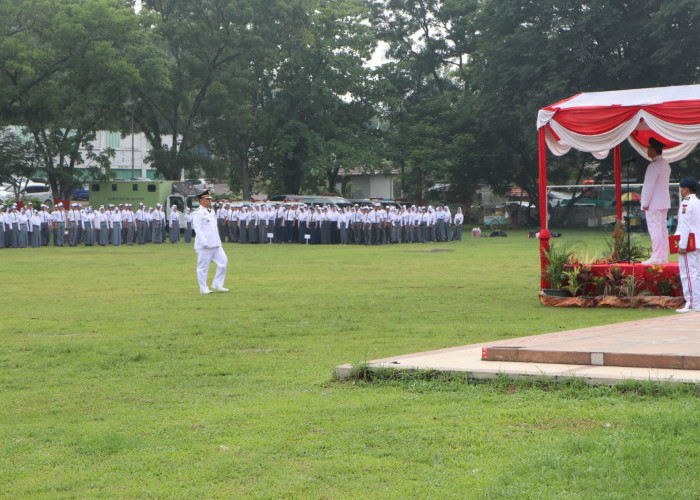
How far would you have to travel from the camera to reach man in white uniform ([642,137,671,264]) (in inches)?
570

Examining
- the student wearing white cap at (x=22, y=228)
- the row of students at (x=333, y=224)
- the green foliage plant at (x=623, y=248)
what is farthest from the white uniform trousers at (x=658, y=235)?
the student wearing white cap at (x=22, y=228)

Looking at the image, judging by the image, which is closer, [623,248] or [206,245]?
[623,248]

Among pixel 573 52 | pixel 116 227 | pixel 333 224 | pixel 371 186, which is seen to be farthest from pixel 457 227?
pixel 371 186

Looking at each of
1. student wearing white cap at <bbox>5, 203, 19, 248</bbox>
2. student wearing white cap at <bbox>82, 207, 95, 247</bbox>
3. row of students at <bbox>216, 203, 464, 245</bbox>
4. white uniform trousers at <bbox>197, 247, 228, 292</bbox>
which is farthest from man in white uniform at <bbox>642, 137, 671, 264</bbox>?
student wearing white cap at <bbox>82, 207, 95, 247</bbox>

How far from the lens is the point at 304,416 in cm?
629

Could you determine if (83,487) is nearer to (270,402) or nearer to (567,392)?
(270,402)

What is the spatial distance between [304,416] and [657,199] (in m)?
10.0

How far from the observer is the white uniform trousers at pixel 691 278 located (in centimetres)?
1271

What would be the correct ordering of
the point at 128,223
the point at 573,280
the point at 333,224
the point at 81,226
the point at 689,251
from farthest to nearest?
the point at 333,224 → the point at 128,223 → the point at 81,226 → the point at 573,280 → the point at 689,251

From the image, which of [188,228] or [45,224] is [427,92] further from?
[45,224]

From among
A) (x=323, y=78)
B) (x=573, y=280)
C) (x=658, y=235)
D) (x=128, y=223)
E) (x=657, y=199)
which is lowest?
(x=573, y=280)

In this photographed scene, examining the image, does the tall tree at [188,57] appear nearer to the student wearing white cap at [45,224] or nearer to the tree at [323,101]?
the tree at [323,101]

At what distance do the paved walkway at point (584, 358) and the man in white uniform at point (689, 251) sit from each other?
4157 mm

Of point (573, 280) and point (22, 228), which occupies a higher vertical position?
point (22, 228)
